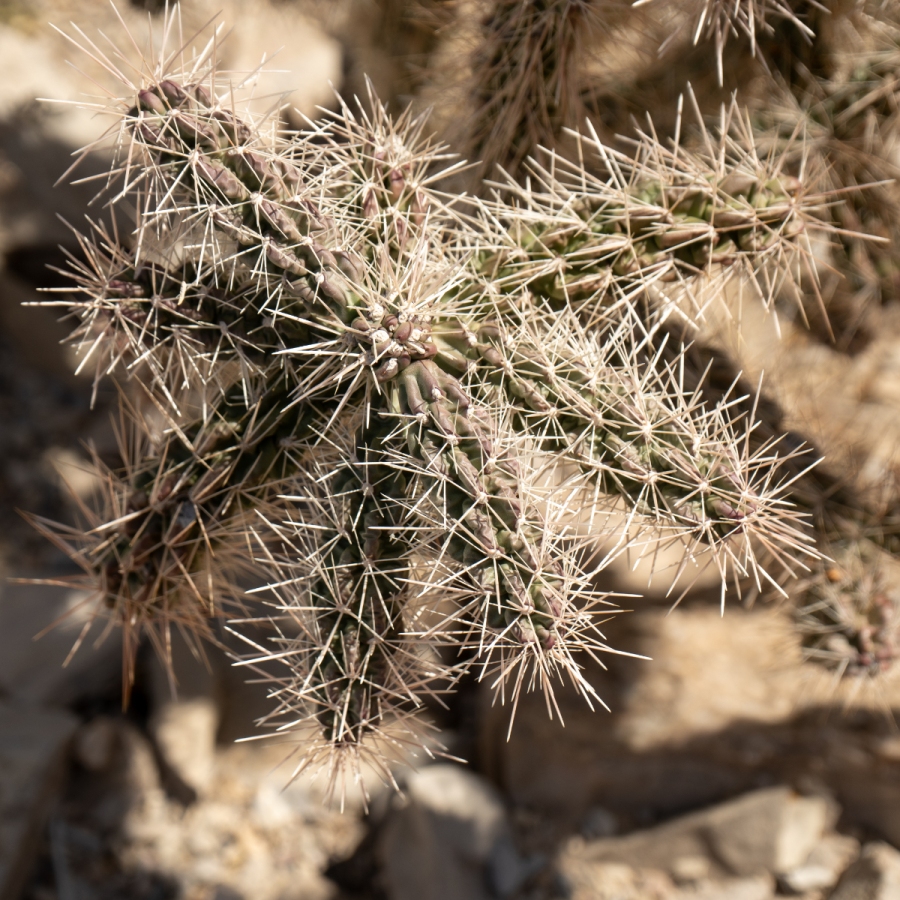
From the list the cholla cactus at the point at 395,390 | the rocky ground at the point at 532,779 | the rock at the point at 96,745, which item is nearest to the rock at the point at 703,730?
the rocky ground at the point at 532,779

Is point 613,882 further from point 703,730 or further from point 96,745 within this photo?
point 96,745

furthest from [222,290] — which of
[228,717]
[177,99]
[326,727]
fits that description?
[228,717]

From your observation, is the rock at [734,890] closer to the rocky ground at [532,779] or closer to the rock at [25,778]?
the rocky ground at [532,779]

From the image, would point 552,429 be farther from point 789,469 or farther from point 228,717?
point 228,717

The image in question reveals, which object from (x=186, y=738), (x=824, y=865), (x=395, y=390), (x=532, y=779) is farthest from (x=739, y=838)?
(x=395, y=390)

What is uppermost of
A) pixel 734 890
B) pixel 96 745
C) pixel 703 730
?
pixel 703 730

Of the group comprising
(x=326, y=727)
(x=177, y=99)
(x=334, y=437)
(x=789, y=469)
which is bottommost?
(x=326, y=727)

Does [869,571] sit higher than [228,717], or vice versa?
[869,571]
